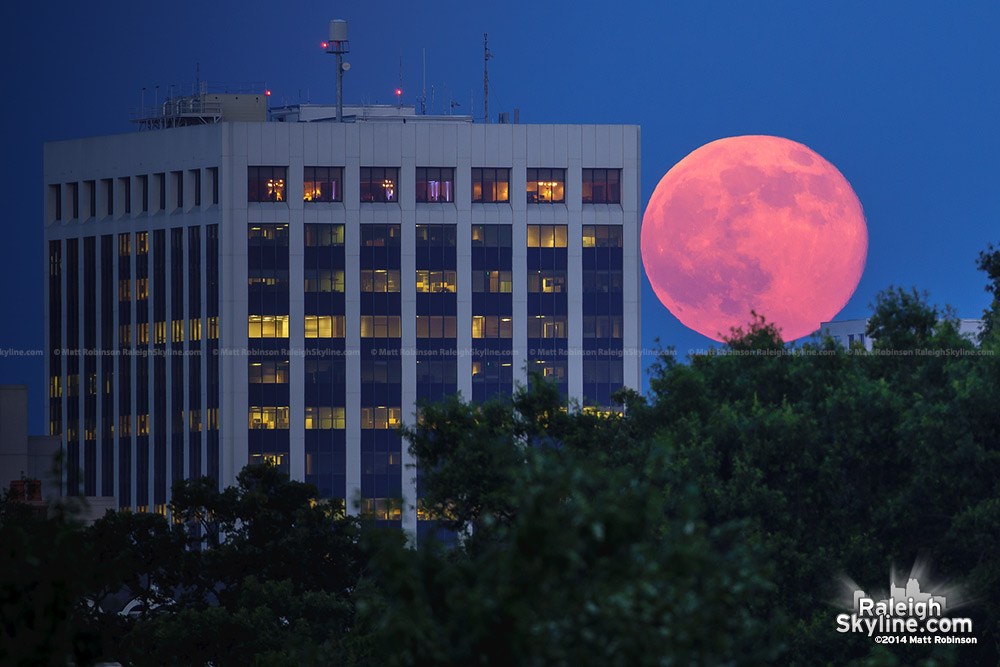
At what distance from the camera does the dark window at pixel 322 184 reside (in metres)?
154

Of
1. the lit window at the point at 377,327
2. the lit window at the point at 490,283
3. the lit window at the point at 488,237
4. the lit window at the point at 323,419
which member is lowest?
the lit window at the point at 323,419

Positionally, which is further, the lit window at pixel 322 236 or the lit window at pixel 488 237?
the lit window at pixel 488 237

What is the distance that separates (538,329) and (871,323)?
10177cm

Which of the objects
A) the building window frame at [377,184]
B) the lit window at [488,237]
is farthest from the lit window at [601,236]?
the building window frame at [377,184]

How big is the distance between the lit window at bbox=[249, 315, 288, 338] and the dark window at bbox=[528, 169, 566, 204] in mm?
27852

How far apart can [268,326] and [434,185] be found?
22.0m

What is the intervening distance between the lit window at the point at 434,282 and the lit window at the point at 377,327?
4595 mm

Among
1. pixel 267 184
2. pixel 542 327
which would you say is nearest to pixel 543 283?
pixel 542 327

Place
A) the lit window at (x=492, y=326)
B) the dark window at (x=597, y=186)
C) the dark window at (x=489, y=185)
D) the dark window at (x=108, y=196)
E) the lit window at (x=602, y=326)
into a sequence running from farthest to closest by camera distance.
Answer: the dark window at (x=108, y=196) < the dark window at (x=597, y=186) < the dark window at (x=489, y=185) < the lit window at (x=602, y=326) < the lit window at (x=492, y=326)

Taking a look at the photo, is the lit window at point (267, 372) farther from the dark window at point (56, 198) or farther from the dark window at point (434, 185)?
the dark window at point (56, 198)

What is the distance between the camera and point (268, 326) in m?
152

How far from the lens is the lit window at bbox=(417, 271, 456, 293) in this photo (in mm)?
152375

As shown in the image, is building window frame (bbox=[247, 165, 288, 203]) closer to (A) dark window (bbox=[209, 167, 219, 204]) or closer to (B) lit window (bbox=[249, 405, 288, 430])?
(A) dark window (bbox=[209, 167, 219, 204])

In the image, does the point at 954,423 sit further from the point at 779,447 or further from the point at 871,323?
the point at 871,323
